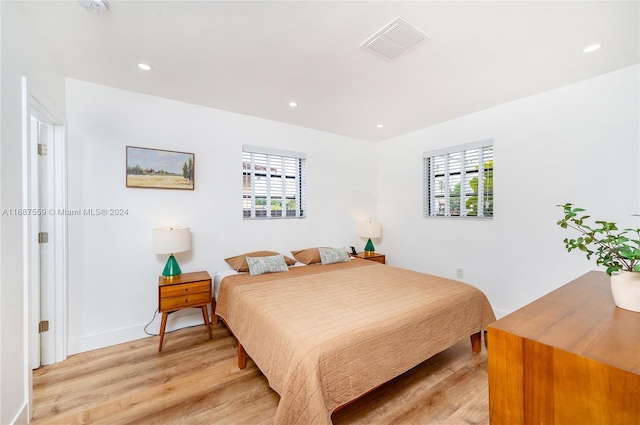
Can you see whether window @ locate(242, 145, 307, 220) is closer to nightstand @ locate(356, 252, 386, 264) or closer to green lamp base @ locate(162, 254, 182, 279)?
green lamp base @ locate(162, 254, 182, 279)

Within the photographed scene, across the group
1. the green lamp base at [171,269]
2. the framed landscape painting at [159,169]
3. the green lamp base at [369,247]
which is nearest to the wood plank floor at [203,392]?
the green lamp base at [171,269]

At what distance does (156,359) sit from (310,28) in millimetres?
3085

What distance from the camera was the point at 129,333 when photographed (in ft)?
8.84

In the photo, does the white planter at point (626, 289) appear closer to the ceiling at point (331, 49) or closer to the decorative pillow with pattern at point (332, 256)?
the ceiling at point (331, 49)

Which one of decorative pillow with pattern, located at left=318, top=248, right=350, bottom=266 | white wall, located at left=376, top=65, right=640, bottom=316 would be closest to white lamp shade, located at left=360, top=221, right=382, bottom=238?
white wall, located at left=376, top=65, right=640, bottom=316

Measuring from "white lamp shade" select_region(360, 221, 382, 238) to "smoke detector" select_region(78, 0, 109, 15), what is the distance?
3759mm

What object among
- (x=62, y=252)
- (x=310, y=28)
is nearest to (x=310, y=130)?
(x=310, y=28)

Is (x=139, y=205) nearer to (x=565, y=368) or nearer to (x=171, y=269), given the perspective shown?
(x=171, y=269)

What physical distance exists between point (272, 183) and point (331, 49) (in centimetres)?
203

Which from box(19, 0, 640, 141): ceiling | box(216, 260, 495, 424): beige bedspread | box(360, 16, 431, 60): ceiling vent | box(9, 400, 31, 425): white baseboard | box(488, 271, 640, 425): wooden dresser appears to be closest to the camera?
box(488, 271, 640, 425): wooden dresser

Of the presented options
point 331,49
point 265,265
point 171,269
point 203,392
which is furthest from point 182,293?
point 331,49

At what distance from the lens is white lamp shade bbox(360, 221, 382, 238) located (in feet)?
14.0

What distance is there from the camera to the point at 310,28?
71.4 inches

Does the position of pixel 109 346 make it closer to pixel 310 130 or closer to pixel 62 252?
pixel 62 252
